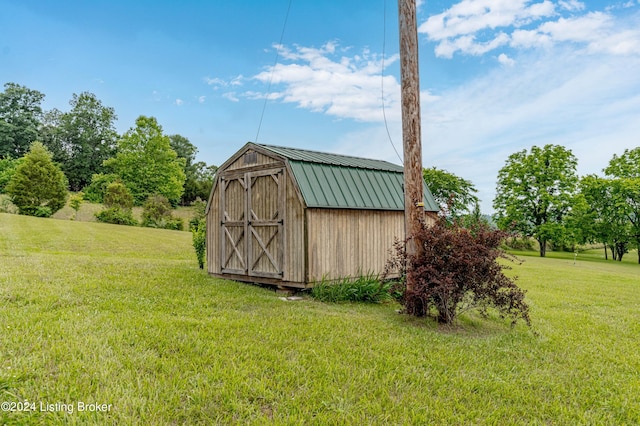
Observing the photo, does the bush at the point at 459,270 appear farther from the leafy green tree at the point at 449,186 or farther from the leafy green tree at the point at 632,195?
the leafy green tree at the point at 449,186

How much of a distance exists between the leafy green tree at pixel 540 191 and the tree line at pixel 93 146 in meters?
33.2

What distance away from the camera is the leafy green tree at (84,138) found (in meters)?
43.6

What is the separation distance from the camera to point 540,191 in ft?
99.1

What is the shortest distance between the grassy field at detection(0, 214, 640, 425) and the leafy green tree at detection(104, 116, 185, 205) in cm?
3568

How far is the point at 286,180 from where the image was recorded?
8.18 meters

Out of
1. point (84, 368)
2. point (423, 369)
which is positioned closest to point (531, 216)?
point (423, 369)

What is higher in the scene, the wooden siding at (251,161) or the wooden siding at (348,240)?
the wooden siding at (251,161)

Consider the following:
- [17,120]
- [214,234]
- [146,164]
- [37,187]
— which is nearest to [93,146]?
[17,120]

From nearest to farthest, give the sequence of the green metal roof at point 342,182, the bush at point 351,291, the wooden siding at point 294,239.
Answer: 1. the bush at point 351,291
2. the wooden siding at point 294,239
3. the green metal roof at point 342,182

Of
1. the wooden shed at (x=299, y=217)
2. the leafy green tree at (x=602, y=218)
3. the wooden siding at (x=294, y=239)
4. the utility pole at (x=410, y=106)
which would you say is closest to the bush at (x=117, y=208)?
the wooden shed at (x=299, y=217)

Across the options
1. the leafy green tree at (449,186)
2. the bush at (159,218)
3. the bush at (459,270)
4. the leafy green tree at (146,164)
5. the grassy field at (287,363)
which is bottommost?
the grassy field at (287,363)

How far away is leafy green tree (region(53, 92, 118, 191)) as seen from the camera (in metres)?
43.6

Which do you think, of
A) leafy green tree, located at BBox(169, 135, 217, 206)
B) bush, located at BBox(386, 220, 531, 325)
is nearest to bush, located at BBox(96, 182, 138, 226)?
leafy green tree, located at BBox(169, 135, 217, 206)

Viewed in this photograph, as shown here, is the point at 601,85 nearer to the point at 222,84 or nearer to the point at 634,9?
the point at 634,9
